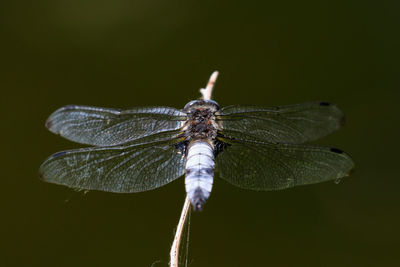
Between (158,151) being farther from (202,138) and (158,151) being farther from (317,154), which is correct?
(317,154)

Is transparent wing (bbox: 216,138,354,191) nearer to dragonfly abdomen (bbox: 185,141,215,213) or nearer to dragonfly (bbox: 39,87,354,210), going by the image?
dragonfly (bbox: 39,87,354,210)

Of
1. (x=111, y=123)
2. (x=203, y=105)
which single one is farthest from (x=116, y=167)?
(x=203, y=105)

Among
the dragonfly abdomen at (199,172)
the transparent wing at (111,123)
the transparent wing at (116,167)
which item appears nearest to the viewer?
Result: the dragonfly abdomen at (199,172)

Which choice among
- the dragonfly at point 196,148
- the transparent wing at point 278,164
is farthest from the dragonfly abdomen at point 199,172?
the transparent wing at point 278,164

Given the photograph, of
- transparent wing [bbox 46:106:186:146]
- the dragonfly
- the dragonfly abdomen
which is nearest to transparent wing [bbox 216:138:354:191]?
the dragonfly

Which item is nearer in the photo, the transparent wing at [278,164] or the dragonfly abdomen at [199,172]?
the dragonfly abdomen at [199,172]

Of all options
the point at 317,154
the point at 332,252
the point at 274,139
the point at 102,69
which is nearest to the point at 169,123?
the point at 274,139

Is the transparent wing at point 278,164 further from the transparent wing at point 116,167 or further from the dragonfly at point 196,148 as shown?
the transparent wing at point 116,167

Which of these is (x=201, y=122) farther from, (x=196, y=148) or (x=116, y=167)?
(x=116, y=167)
